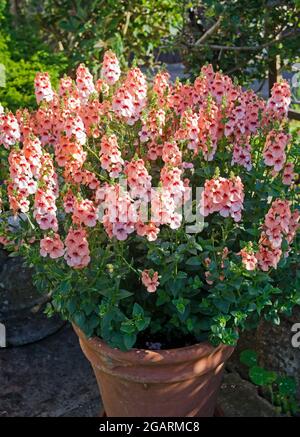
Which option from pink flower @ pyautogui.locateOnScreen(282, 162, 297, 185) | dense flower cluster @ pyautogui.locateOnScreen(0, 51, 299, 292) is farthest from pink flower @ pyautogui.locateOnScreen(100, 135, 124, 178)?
pink flower @ pyautogui.locateOnScreen(282, 162, 297, 185)

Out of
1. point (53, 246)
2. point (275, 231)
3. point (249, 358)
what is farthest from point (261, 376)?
point (53, 246)

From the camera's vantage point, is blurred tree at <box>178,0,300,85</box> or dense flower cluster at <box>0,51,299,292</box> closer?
dense flower cluster at <box>0,51,299,292</box>

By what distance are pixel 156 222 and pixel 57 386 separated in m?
1.40

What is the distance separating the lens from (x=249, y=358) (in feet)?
9.59

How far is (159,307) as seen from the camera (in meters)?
2.52

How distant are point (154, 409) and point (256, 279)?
0.71 m

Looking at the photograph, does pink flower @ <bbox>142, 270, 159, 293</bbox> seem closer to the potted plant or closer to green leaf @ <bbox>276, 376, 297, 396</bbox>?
the potted plant

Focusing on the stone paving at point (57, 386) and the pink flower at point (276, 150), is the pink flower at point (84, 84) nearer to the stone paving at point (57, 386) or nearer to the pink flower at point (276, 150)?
the pink flower at point (276, 150)

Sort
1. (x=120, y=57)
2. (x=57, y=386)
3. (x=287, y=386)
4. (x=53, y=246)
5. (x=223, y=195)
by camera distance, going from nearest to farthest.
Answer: (x=223, y=195) < (x=53, y=246) < (x=287, y=386) < (x=57, y=386) < (x=120, y=57)

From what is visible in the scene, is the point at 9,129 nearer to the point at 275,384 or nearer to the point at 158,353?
the point at 158,353

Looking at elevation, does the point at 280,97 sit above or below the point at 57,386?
above

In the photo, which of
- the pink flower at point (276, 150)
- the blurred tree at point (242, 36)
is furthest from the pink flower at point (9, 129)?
the blurred tree at point (242, 36)

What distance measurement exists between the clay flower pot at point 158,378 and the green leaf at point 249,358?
313 millimetres

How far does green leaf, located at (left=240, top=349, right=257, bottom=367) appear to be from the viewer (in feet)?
9.57
